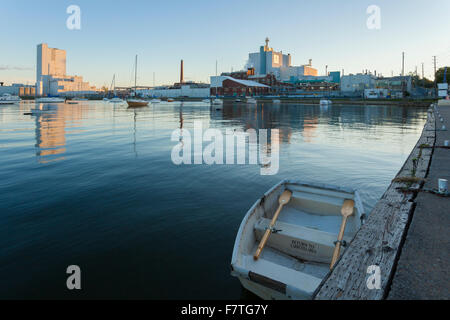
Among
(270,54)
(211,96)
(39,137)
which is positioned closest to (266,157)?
(39,137)

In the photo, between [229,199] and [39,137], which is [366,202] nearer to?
[229,199]

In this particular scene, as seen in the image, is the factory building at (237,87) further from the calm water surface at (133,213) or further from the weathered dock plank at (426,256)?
the weathered dock plank at (426,256)

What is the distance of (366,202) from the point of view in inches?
416

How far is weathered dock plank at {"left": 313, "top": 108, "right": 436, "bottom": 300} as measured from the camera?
12.6 feet

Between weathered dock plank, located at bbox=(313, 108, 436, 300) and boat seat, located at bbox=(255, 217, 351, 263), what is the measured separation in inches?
29.0

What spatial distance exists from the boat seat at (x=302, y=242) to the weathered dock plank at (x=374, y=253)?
0.74 meters

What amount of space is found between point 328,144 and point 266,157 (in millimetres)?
7884

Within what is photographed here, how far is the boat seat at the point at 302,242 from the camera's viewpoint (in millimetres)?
5988

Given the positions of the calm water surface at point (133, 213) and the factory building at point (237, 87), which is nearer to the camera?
the calm water surface at point (133, 213)

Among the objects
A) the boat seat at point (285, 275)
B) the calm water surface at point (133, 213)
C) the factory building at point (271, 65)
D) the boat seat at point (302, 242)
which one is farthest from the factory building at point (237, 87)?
the boat seat at point (285, 275)

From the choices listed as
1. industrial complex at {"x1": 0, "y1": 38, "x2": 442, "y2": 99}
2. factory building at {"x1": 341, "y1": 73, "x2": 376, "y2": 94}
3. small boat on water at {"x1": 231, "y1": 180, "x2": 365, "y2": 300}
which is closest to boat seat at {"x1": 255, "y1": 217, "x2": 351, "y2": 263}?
small boat on water at {"x1": 231, "y1": 180, "x2": 365, "y2": 300}

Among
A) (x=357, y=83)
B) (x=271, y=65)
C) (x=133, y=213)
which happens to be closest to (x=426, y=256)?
(x=133, y=213)

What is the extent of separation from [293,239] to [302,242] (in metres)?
0.19
